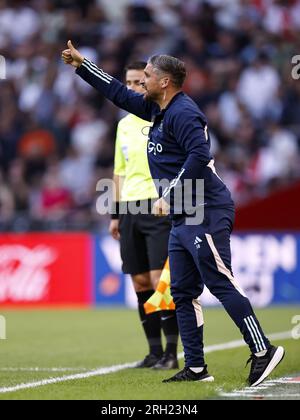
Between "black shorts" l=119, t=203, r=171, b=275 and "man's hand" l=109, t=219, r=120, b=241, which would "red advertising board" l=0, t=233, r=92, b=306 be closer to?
"man's hand" l=109, t=219, r=120, b=241

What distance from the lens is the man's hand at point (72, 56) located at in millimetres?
6754

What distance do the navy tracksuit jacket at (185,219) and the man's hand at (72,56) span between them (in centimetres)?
5

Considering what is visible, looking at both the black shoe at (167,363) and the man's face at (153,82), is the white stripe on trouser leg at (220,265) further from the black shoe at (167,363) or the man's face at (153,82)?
the black shoe at (167,363)

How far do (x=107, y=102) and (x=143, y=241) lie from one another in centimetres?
896

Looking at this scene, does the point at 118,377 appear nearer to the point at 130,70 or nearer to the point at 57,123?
the point at 130,70

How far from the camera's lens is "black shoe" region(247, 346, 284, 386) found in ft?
20.9

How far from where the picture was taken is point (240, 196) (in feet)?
49.5

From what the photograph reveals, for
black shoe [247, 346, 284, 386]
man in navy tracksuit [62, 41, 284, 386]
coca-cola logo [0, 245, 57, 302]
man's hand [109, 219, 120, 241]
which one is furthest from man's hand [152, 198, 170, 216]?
coca-cola logo [0, 245, 57, 302]

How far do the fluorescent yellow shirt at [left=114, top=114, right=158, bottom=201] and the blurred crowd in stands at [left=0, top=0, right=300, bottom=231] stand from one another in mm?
6615

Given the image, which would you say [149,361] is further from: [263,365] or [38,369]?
[263,365]

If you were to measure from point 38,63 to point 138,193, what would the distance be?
10.1 metres

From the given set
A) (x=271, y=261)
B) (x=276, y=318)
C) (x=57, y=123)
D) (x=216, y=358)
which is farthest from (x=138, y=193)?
(x=57, y=123)

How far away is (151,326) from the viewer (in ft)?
27.4
